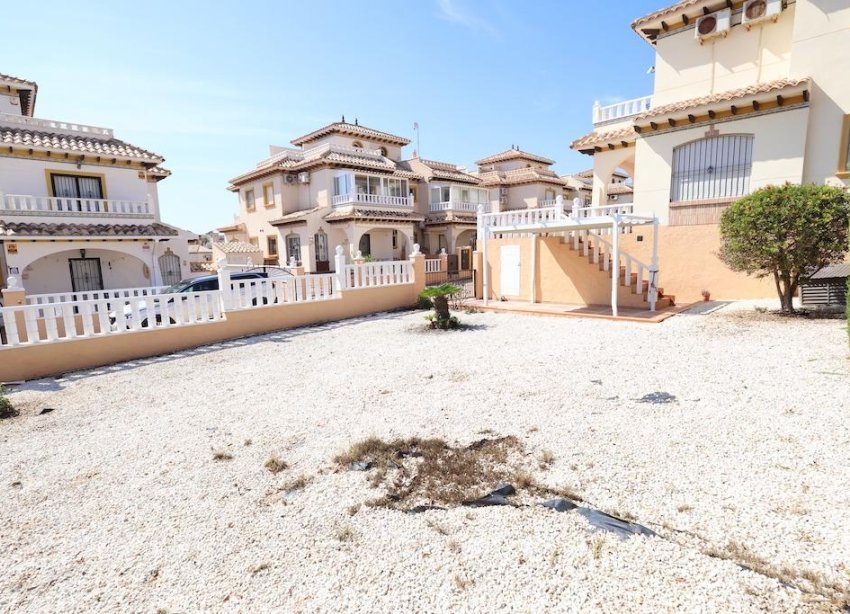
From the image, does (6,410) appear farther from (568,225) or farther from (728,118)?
(728,118)

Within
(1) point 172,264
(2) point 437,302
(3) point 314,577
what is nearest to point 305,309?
(2) point 437,302

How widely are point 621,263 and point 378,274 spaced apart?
24.8 feet

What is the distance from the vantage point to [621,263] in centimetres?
1323

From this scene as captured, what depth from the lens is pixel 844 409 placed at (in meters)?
4.50

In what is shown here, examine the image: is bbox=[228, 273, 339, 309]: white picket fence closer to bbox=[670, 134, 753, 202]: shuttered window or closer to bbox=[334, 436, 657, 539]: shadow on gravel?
bbox=[334, 436, 657, 539]: shadow on gravel

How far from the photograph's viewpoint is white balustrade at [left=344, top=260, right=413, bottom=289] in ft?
41.7

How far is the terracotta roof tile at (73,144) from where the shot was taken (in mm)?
15602

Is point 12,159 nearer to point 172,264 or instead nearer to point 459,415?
point 172,264

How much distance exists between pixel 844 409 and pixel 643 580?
3.75 meters

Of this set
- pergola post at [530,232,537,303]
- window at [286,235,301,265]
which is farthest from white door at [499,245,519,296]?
window at [286,235,301,265]

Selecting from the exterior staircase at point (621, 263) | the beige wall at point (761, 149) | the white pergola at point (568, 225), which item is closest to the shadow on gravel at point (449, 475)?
the white pergola at point (568, 225)

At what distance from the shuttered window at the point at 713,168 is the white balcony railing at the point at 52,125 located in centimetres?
2223

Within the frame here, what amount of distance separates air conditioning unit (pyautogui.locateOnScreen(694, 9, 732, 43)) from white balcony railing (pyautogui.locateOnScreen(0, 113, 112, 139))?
2273 centimetres

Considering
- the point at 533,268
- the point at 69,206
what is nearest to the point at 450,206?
the point at 533,268
